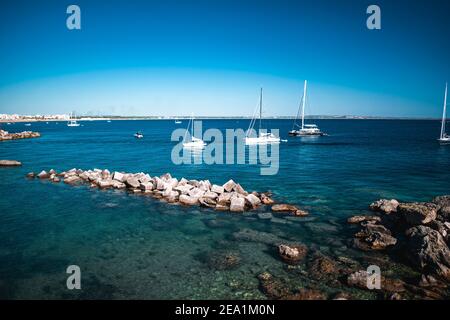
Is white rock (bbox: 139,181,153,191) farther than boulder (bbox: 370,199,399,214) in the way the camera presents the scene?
Yes

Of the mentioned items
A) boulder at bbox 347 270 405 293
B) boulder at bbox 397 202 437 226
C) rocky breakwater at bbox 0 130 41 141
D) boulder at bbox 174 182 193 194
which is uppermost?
rocky breakwater at bbox 0 130 41 141

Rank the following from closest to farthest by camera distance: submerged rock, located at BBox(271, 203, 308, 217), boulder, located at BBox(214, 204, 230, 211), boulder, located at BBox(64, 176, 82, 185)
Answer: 1. submerged rock, located at BBox(271, 203, 308, 217)
2. boulder, located at BBox(214, 204, 230, 211)
3. boulder, located at BBox(64, 176, 82, 185)

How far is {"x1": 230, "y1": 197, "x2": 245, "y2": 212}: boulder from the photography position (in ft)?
63.6

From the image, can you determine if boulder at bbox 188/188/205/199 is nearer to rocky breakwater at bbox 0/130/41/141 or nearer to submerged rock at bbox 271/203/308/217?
submerged rock at bbox 271/203/308/217

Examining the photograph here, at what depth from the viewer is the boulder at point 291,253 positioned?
12.6 m

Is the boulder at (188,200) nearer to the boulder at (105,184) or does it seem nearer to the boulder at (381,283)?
the boulder at (105,184)

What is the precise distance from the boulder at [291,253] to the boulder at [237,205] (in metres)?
6.17

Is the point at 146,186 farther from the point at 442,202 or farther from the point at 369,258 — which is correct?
the point at 442,202

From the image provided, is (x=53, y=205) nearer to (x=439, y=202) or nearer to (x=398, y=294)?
(x=398, y=294)

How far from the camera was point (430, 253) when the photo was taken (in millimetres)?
11688

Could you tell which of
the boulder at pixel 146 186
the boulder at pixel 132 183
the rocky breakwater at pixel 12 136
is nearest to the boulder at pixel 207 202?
the boulder at pixel 146 186

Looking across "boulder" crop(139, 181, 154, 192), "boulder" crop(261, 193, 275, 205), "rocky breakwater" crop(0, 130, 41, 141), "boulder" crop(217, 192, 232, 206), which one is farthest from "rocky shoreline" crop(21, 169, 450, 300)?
"rocky breakwater" crop(0, 130, 41, 141)

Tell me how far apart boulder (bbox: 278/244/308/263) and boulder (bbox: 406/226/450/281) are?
4.58m
